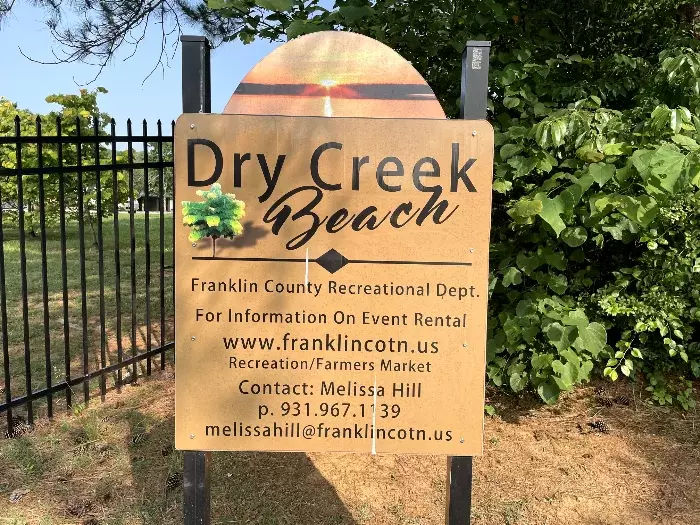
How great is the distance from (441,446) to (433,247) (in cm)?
59

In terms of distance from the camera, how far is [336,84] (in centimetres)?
193

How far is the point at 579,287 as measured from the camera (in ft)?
12.6

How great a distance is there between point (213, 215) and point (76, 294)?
687 centimetres

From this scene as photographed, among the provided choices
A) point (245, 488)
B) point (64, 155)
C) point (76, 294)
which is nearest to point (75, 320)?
point (76, 294)

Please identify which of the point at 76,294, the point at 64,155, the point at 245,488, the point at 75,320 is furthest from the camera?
the point at 64,155

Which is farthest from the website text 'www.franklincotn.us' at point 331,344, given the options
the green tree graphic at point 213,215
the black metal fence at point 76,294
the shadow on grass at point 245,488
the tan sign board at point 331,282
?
the black metal fence at point 76,294

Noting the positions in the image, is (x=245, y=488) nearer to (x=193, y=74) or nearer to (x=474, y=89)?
(x=193, y=74)

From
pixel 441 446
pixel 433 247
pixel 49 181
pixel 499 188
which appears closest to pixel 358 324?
pixel 433 247

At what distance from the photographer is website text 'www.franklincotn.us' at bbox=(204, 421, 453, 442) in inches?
70.7

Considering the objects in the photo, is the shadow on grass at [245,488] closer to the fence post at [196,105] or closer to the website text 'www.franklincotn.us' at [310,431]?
the fence post at [196,105]

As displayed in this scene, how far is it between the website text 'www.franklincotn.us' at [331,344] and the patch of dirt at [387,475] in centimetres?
138

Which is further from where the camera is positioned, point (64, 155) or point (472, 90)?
point (64, 155)

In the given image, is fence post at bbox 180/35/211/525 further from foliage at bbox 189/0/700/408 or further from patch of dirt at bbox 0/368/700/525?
foliage at bbox 189/0/700/408

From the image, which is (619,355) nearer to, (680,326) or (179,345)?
(680,326)
